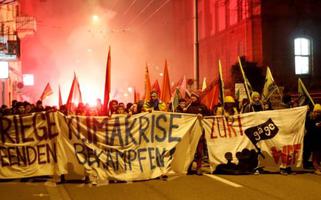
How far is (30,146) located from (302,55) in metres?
23.6

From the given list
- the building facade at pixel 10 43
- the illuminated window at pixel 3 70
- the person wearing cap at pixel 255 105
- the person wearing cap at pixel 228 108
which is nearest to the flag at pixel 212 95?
the person wearing cap at pixel 228 108

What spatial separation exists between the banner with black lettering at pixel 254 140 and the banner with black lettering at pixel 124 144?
0.82 metres

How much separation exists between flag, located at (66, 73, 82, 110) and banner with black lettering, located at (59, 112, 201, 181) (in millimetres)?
5463

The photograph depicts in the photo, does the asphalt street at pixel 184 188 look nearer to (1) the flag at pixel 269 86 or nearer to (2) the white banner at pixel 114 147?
(2) the white banner at pixel 114 147

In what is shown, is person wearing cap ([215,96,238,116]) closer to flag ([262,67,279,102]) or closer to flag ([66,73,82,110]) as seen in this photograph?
flag ([262,67,279,102])

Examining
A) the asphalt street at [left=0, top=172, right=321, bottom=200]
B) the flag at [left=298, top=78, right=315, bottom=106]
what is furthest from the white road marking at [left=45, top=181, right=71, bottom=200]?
the flag at [left=298, top=78, right=315, bottom=106]

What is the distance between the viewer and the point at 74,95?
16.9 meters

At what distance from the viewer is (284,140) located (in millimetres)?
11219

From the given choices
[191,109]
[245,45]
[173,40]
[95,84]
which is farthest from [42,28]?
[191,109]

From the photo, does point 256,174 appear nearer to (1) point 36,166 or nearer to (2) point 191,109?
(2) point 191,109

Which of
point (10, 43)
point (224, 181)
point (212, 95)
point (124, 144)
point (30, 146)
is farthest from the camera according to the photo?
point (10, 43)

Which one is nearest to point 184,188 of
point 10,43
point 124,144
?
point 124,144

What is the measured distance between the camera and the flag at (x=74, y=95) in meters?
16.0

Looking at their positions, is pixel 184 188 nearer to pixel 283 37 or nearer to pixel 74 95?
pixel 74 95
